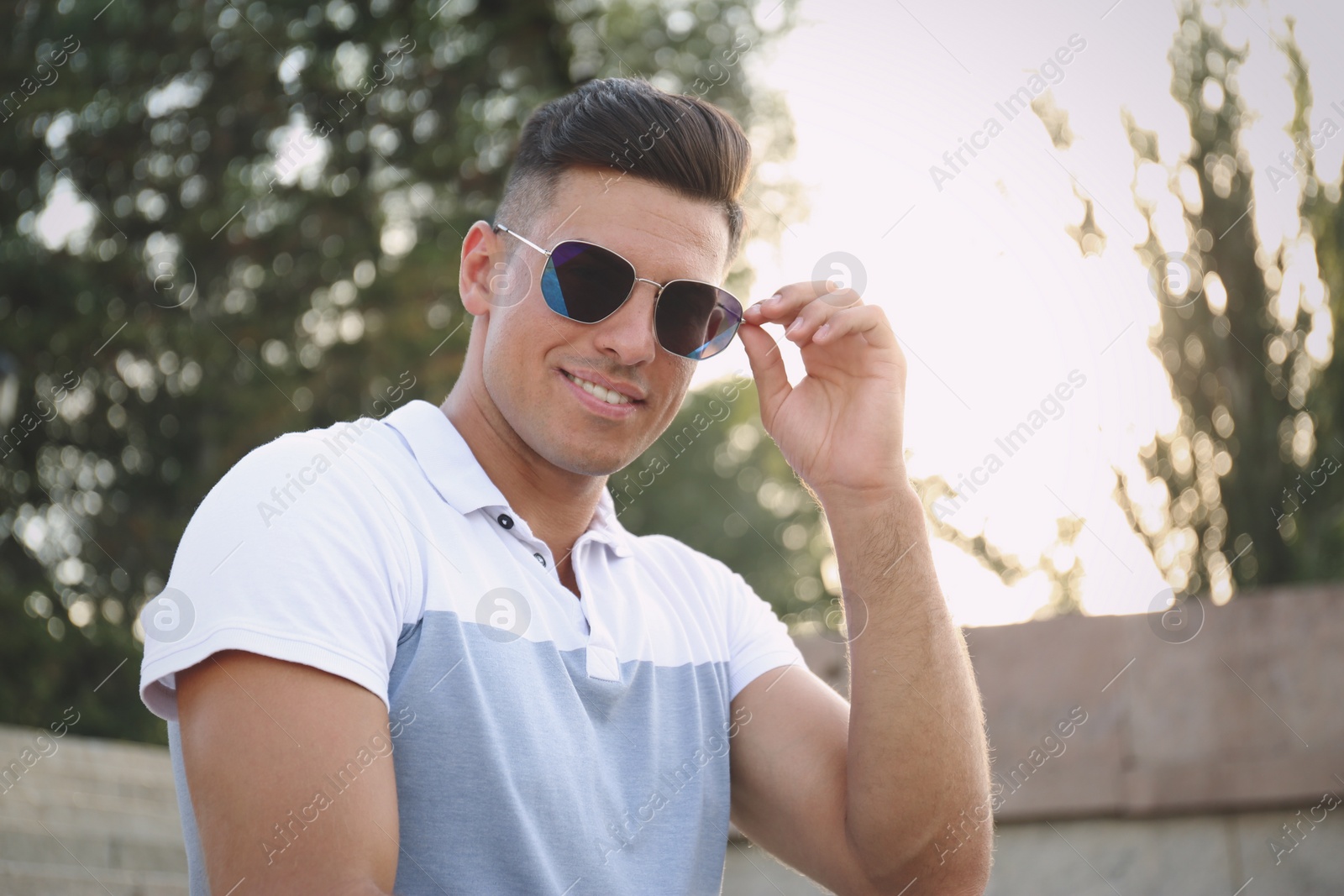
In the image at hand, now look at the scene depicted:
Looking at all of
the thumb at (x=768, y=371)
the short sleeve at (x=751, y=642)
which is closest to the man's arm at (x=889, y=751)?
the short sleeve at (x=751, y=642)

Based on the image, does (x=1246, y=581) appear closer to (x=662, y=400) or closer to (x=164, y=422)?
(x=662, y=400)

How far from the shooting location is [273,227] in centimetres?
1159

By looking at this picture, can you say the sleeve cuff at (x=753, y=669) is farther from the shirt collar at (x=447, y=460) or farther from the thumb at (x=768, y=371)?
the thumb at (x=768, y=371)

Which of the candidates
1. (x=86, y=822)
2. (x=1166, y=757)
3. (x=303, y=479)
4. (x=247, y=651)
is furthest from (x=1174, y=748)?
(x=86, y=822)

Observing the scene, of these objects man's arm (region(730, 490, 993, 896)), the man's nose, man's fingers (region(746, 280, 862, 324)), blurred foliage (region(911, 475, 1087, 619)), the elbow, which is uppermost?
the man's nose

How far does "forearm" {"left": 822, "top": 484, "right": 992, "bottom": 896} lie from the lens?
229 cm

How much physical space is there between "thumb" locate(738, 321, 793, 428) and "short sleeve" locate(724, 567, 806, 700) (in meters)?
0.43

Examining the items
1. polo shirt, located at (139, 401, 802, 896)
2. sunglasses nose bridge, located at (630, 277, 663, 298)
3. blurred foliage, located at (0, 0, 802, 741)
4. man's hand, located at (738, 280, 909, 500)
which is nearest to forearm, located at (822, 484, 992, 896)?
man's hand, located at (738, 280, 909, 500)

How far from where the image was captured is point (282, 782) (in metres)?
1.66

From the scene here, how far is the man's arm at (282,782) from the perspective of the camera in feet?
5.35

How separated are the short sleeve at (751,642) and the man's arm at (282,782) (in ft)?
3.33

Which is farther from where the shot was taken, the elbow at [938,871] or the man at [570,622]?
the elbow at [938,871]

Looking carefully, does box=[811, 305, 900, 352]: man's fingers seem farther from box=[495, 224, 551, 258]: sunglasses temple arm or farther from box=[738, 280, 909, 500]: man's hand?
box=[495, 224, 551, 258]: sunglasses temple arm

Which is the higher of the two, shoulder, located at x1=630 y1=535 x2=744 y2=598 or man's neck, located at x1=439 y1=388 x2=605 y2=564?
man's neck, located at x1=439 y1=388 x2=605 y2=564
